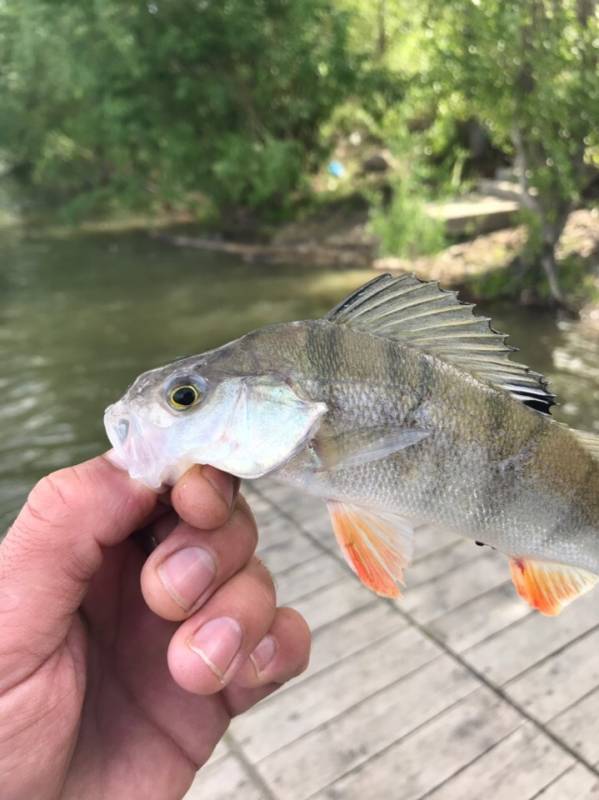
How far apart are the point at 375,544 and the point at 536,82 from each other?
8.60m

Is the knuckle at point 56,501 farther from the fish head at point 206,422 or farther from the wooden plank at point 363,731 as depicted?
the wooden plank at point 363,731

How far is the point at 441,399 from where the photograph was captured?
1.41 m

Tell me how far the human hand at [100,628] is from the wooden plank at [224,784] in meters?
1.06

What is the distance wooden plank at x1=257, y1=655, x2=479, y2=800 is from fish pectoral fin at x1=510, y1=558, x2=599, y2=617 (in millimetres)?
1480

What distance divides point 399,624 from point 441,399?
219 cm

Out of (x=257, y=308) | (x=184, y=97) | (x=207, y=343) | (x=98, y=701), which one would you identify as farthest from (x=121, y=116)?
(x=98, y=701)

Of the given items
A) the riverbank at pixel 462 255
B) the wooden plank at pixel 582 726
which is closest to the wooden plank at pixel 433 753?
the wooden plank at pixel 582 726

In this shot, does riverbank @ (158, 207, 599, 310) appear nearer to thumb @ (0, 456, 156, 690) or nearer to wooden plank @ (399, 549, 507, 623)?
wooden plank @ (399, 549, 507, 623)

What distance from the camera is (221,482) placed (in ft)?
4.40

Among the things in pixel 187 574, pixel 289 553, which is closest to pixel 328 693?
pixel 289 553

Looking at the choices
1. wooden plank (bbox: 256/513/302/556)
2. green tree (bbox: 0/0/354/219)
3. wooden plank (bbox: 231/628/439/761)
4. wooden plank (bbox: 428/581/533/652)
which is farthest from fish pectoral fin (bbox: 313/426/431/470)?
green tree (bbox: 0/0/354/219)

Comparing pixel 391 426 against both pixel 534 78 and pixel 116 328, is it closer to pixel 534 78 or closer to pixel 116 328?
pixel 534 78

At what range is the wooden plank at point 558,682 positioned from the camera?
2812 mm

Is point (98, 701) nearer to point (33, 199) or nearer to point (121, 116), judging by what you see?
point (121, 116)
